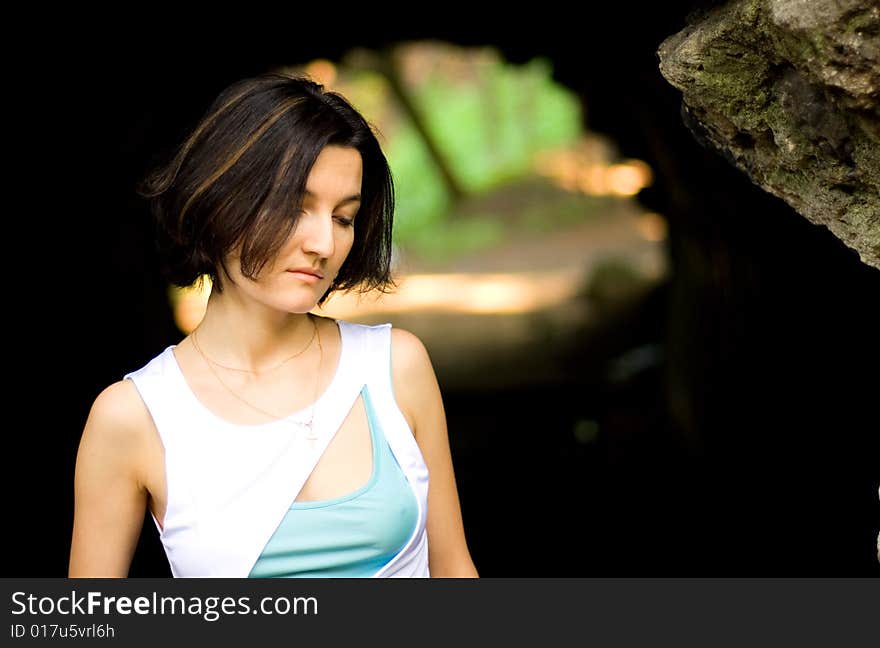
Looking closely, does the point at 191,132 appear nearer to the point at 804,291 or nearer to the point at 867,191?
the point at 867,191

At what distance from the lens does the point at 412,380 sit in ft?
7.64

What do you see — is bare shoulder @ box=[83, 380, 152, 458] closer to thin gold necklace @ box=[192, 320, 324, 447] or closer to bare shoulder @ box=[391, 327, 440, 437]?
thin gold necklace @ box=[192, 320, 324, 447]

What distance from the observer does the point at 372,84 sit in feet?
60.7

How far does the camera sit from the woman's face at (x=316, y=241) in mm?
2105

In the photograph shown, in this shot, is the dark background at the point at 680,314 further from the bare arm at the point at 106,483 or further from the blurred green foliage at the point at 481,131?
the blurred green foliage at the point at 481,131

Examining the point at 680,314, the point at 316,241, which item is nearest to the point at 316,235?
the point at 316,241

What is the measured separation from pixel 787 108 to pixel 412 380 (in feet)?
3.18

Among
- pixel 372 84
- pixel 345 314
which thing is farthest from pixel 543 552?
pixel 372 84

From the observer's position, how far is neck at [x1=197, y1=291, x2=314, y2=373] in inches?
91.4

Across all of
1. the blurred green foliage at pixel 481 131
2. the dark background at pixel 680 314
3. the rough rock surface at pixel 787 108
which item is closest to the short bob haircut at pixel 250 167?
the rough rock surface at pixel 787 108

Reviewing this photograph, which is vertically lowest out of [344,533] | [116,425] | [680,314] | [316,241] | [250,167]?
[344,533]

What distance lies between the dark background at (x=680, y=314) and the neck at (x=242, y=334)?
2479 millimetres

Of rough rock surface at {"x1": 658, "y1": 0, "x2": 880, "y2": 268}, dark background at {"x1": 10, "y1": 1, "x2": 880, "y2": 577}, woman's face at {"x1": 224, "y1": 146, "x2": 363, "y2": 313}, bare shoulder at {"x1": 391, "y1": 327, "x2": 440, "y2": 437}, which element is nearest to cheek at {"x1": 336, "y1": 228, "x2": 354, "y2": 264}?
woman's face at {"x1": 224, "y1": 146, "x2": 363, "y2": 313}

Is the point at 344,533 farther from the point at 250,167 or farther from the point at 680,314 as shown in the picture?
the point at 680,314
